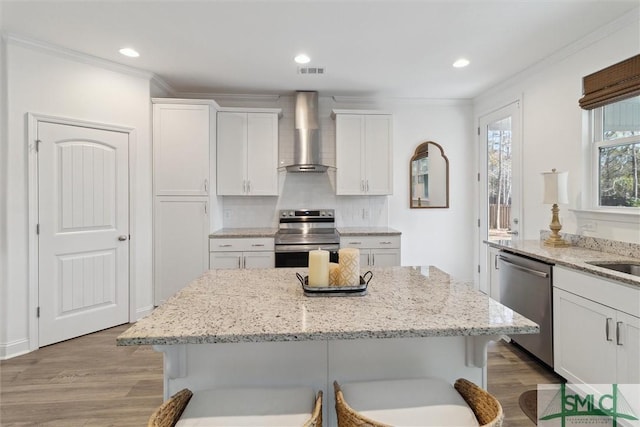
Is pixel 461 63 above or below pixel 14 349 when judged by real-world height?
above

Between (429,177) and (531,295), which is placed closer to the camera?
(531,295)

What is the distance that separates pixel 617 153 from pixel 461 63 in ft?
5.05

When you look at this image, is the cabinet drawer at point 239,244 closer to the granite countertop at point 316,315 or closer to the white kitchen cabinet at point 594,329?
Result: the granite countertop at point 316,315

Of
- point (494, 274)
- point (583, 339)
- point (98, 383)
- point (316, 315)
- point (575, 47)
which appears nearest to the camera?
point (316, 315)

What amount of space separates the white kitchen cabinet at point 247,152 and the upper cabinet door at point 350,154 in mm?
767

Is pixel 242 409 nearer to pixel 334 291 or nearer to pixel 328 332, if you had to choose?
pixel 328 332

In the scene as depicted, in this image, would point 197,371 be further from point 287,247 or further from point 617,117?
point 617,117

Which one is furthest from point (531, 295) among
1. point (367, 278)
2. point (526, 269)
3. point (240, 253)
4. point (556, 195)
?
point (240, 253)

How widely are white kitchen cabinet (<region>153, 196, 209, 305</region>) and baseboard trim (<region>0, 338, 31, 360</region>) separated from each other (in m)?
1.10

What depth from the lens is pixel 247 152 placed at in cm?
405

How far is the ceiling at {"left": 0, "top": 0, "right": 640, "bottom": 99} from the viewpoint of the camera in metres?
2.36

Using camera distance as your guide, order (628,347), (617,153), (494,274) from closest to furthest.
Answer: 1. (628,347)
2. (617,153)
3. (494,274)

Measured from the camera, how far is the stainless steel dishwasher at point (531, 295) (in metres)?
2.36

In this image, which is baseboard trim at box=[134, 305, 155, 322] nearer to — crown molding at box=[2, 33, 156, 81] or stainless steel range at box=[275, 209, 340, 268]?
stainless steel range at box=[275, 209, 340, 268]
